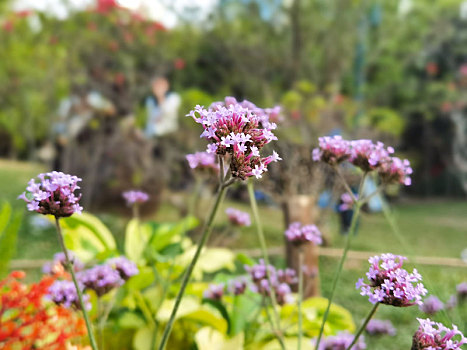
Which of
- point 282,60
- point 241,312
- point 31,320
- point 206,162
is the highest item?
point 282,60

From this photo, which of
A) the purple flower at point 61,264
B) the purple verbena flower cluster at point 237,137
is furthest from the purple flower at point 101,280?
the purple verbena flower cluster at point 237,137

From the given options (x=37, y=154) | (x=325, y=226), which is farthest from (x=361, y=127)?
(x=37, y=154)

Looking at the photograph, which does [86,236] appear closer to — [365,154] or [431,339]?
[365,154]

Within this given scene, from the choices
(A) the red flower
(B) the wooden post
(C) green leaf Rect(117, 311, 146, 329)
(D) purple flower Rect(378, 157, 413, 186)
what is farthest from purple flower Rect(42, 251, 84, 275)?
(B) the wooden post

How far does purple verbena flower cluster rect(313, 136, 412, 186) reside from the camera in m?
0.87

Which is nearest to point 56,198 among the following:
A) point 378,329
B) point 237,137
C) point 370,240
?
point 237,137

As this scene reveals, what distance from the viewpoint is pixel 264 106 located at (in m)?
2.69

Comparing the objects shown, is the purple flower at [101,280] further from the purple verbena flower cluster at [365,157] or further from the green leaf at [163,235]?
the green leaf at [163,235]

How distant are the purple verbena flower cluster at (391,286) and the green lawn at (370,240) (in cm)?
26

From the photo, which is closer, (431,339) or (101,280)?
(431,339)

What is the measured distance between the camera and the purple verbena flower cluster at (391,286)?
1.98ft

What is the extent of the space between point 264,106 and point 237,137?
86.2 inches

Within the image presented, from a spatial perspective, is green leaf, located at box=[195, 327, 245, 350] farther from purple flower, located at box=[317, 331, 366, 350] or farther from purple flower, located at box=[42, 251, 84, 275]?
purple flower, located at box=[42, 251, 84, 275]

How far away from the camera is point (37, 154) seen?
48.6 ft
